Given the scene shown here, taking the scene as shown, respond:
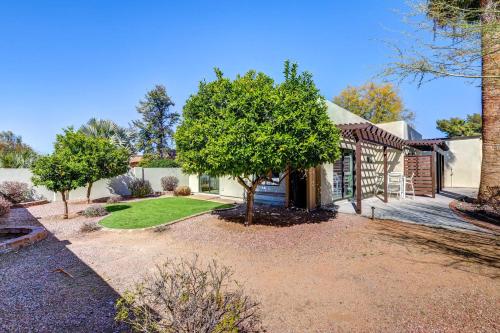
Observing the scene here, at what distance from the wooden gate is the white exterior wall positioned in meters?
7.59

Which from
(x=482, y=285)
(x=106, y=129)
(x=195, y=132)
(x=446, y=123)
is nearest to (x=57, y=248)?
(x=195, y=132)

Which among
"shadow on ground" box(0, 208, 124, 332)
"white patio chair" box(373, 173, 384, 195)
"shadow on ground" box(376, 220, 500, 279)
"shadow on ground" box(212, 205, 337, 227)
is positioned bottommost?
"shadow on ground" box(0, 208, 124, 332)

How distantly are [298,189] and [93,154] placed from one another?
401 inches

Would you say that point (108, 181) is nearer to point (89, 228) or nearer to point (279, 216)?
point (89, 228)

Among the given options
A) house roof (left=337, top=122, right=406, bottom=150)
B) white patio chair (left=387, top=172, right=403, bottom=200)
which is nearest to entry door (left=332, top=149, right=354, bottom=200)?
house roof (left=337, top=122, right=406, bottom=150)

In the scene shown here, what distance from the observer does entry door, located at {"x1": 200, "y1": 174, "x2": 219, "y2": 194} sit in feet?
55.0

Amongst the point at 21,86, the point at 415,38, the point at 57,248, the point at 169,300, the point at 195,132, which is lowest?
the point at 57,248

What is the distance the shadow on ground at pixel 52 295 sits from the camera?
3246 mm

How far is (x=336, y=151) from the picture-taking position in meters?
7.15

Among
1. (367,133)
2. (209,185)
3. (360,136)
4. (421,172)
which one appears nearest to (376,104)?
(421,172)

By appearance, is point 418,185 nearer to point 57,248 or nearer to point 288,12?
point 288,12

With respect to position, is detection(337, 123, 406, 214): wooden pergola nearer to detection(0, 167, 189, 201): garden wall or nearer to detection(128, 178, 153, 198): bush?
detection(0, 167, 189, 201): garden wall

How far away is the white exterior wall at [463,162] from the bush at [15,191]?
28.0 metres

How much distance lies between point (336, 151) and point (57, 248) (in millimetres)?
7825
